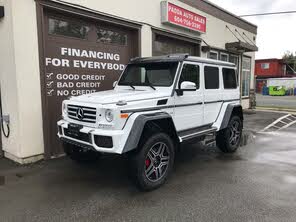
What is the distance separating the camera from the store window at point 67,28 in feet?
18.0

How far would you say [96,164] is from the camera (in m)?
5.14

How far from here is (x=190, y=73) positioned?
468 cm

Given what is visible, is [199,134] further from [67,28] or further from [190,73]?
[67,28]

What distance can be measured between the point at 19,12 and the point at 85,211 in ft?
12.8

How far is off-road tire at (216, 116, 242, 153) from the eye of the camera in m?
5.74

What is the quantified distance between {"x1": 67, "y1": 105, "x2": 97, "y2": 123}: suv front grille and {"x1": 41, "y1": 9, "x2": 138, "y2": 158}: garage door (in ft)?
4.99

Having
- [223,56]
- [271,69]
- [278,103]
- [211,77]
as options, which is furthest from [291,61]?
[211,77]

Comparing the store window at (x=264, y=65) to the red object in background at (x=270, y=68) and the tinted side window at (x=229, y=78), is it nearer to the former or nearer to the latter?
the red object in background at (x=270, y=68)

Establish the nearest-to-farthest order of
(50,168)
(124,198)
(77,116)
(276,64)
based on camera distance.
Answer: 1. (124,198)
2. (77,116)
3. (50,168)
4. (276,64)

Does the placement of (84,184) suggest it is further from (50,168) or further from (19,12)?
(19,12)

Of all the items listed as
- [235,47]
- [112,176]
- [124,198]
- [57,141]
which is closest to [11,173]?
[57,141]

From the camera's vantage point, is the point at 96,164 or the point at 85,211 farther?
the point at 96,164

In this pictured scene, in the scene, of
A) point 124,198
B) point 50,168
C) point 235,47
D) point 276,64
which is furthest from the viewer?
point 276,64

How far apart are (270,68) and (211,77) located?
40.0 metres
